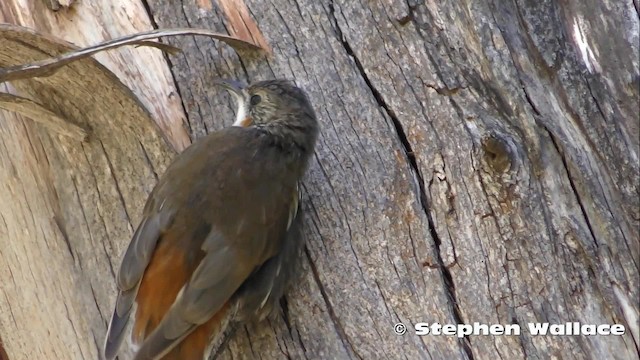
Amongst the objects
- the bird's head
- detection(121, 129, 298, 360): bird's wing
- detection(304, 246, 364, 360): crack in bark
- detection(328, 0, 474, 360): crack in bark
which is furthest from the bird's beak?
detection(304, 246, 364, 360): crack in bark

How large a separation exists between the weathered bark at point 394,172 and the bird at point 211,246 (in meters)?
0.08

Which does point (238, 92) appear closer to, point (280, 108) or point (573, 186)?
point (280, 108)

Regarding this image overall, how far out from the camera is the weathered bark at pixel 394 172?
2732mm

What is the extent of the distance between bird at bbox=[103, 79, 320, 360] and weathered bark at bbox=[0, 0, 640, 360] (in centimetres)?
8

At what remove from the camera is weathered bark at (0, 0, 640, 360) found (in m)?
2.73

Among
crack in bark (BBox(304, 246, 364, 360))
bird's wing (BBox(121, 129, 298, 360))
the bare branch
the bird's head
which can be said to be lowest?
crack in bark (BBox(304, 246, 364, 360))

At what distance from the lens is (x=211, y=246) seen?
9.55ft

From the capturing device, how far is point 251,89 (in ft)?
10.5

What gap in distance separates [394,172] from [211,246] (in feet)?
1.91

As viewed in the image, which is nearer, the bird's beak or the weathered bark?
the weathered bark

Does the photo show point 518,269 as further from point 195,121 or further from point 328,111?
point 195,121

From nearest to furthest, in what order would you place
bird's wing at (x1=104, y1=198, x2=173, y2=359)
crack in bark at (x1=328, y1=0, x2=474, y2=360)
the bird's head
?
crack in bark at (x1=328, y1=0, x2=474, y2=360)
bird's wing at (x1=104, y1=198, x2=173, y2=359)
the bird's head

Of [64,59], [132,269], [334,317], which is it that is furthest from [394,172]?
[64,59]

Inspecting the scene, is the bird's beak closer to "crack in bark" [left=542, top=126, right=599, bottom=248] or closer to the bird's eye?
the bird's eye
